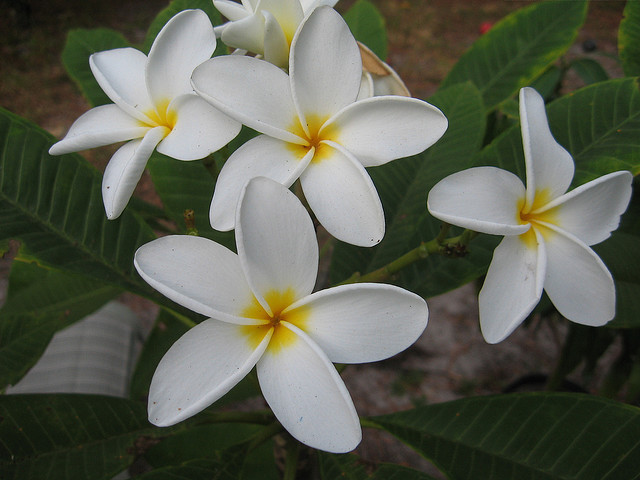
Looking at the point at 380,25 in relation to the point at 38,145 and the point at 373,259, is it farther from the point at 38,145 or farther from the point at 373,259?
the point at 38,145

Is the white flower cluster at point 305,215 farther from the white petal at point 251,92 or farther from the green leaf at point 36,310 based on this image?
the green leaf at point 36,310

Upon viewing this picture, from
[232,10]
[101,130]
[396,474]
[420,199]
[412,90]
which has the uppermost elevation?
[232,10]

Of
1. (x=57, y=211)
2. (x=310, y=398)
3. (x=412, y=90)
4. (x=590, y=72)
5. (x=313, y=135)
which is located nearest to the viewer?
(x=310, y=398)

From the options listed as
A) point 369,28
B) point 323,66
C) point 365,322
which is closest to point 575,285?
point 365,322

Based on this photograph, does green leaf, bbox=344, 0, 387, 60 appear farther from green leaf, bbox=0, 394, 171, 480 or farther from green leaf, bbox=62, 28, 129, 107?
green leaf, bbox=0, 394, 171, 480

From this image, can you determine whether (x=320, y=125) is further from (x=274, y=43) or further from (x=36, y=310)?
(x=36, y=310)

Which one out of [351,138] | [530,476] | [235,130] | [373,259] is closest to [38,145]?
[235,130]
